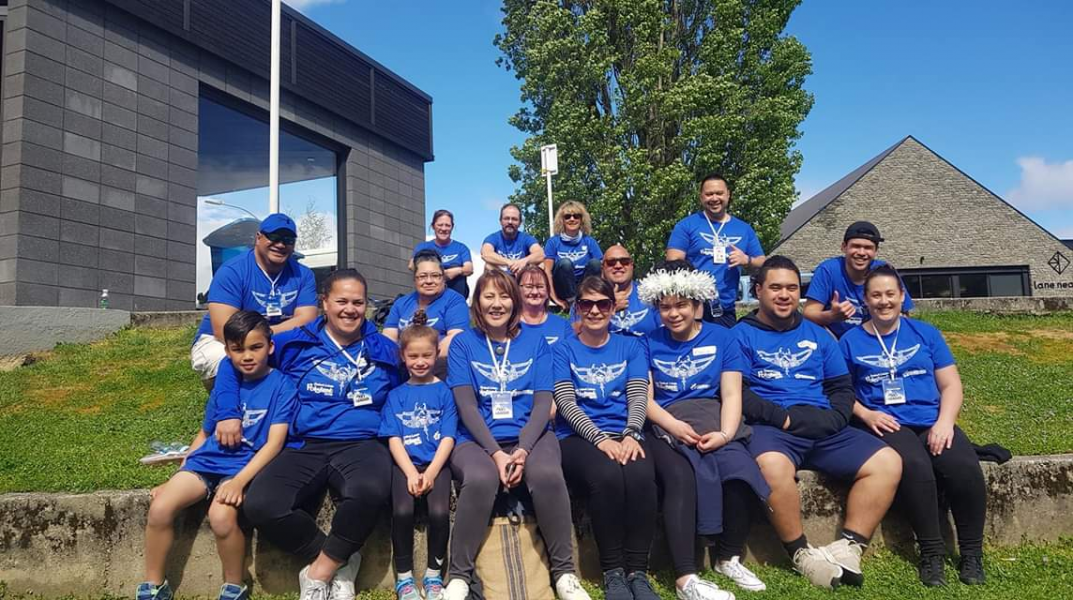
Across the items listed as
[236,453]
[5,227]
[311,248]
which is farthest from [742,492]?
[311,248]

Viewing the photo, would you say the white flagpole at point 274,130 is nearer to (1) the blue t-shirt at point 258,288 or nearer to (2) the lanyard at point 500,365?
(1) the blue t-shirt at point 258,288

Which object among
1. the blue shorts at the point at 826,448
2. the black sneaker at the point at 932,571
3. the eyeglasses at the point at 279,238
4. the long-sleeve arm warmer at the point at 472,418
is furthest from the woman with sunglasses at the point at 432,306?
the black sneaker at the point at 932,571

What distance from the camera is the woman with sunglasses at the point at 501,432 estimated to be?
3566 mm

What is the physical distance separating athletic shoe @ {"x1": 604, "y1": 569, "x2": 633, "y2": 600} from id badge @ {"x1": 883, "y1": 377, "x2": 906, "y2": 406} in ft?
6.31

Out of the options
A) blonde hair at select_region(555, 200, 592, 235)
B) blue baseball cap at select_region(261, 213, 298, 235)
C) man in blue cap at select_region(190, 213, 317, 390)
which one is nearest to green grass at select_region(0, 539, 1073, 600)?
man in blue cap at select_region(190, 213, 317, 390)

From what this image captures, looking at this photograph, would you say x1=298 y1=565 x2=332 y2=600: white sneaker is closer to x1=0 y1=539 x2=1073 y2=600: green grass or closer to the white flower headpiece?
x1=0 y1=539 x2=1073 y2=600: green grass

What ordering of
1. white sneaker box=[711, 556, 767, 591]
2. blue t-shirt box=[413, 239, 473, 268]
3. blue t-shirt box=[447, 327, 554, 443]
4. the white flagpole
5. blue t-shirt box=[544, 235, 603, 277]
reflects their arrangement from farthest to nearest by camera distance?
1. the white flagpole
2. blue t-shirt box=[413, 239, 473, 268]
3. blue t-shirt box=[544, 235, 603, 277]
4. blue t-shirt box=[447, 327, 554, 443]
5. white sneaker box=[711, 556, 767, 591]

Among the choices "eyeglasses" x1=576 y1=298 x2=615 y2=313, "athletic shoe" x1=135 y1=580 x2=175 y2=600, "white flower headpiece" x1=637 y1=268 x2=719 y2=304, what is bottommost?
"athletic shoe" x1=135 y1=580 x2=175 y2=600

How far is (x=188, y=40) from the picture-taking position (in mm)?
13484

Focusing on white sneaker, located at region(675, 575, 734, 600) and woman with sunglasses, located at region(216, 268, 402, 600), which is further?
woman with sunglasses, located at region(216, 268, 402, 600)

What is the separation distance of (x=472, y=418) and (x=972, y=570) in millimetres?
2773

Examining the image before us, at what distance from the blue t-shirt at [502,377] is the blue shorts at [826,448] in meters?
1.23

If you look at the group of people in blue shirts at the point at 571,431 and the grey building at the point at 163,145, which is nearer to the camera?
the group of people in blue shirts at the point at 571,431

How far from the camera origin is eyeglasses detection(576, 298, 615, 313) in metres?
4.09
